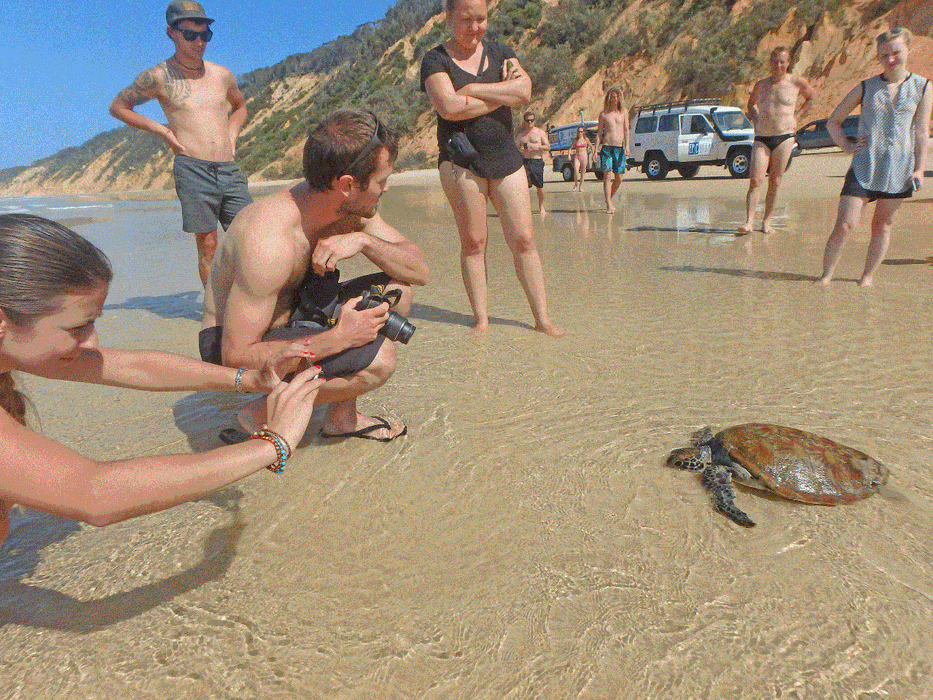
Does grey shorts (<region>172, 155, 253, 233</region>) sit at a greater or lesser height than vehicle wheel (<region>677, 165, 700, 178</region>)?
greater

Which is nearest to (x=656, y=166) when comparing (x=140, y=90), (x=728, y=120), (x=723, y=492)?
(x=728, y=120)

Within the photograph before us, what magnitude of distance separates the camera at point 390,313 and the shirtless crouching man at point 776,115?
567 centimetres

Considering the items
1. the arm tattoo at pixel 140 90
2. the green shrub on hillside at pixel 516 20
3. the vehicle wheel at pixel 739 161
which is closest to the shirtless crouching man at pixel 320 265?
the arm tattoo at pixel 140 90

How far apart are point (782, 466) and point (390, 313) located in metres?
1.63

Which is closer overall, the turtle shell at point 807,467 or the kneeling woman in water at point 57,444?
the kneeling woman in water at point 57,444

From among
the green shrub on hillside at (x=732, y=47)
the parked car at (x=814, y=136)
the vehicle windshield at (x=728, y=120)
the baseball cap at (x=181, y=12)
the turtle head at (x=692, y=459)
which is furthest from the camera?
the green shrub on hillside at (x=732, y=47)

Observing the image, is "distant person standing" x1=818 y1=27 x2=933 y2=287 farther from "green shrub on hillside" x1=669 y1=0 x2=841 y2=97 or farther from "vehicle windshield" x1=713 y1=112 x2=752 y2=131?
"green shrub on hillside" x1=669 y1=0 x2=841 y2=97

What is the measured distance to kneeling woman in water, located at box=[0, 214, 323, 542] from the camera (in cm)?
128

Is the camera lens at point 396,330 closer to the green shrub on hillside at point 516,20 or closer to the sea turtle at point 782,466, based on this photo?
the sea turtle at point 782,466

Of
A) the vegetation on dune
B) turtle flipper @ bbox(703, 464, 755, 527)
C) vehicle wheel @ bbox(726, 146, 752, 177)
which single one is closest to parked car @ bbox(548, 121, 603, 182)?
vehicle wheel @ bbox(726, 146, 752, 177)

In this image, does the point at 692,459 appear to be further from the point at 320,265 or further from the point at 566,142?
the point at 566,142

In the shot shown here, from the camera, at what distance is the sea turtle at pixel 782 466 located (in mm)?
2098

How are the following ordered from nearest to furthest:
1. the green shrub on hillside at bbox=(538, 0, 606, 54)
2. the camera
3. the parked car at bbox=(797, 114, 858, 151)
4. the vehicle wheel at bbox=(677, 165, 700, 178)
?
1. the camera
2. the vehicle wheel at bbox=(677, 165, 700, 178)
3. the parked car at bbox=(797, 114, 858, 151)
4. the green shrub on hillside at bbox=(538, 0, 606, 54)

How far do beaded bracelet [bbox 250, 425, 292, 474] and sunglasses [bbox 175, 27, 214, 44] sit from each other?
3808 mm
